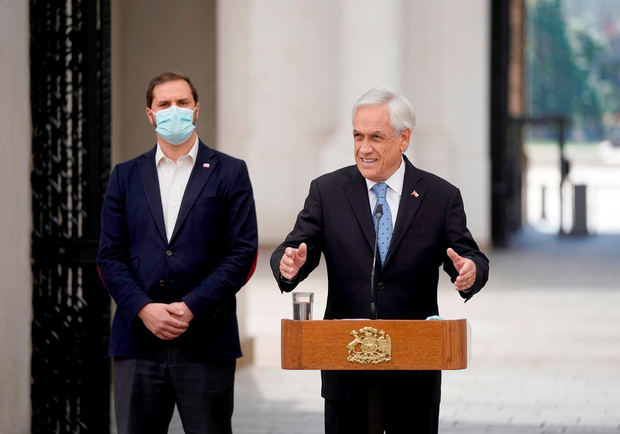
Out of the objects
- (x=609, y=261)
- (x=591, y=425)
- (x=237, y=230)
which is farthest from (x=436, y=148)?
(x=237, y=230)

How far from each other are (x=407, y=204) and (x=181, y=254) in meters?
0.94

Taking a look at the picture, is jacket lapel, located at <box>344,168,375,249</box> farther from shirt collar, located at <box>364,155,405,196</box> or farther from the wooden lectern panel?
the wooden lectern panel

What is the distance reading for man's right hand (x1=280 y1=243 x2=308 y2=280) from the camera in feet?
13.5

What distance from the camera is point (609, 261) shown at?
20.6 meters

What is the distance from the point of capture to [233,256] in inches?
193

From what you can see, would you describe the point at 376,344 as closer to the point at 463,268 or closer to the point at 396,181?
the point at 463,268

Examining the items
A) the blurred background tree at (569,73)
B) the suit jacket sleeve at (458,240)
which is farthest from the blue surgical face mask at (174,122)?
the blurred background tree at (569,73)

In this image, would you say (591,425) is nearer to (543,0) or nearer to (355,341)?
(355,341)

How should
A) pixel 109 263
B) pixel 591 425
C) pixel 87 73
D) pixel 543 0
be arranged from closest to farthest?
pixel 109 263 < pixel 87 73 < pixel 591 425 < pixel 543 0

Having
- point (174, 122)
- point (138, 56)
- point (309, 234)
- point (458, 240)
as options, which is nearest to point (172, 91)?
point (174, 122)

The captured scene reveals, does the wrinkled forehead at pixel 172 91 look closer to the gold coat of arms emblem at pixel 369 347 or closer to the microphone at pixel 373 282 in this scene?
the microphone at pixel 373 282

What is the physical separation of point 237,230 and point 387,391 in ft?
3.09

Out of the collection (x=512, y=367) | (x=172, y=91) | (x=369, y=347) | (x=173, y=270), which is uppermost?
(x=172, y=91)

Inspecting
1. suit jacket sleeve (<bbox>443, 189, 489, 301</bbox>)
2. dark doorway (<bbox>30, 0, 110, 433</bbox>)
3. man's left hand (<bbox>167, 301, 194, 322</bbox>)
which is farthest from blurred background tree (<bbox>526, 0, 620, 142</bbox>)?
suit jacket sleeve (<bbox>443, 189, 489, 301</bbox>)
